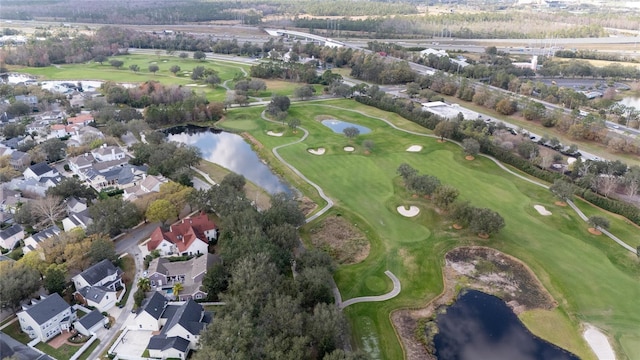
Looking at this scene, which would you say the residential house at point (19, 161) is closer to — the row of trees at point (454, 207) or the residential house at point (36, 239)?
the residential house at point (36, 239)

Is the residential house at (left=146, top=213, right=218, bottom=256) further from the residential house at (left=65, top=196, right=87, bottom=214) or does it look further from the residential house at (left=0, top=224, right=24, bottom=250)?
the residential house at (left=0, top=224, right=24, bottom=250)

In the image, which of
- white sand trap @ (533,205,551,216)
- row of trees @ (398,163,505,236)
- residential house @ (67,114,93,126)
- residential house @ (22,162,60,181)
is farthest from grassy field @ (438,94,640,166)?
residential house @ (22,162,60,181)

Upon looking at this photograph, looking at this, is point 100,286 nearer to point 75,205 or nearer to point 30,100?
point 75,205

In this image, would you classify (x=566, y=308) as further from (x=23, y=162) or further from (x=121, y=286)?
(x=23, y=162)

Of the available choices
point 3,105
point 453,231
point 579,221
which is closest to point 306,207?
point 453,231

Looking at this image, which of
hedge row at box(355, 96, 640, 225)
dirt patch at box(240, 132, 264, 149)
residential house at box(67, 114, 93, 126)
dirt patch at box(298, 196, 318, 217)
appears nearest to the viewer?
hedge row at box(355, 96, 640, 225)

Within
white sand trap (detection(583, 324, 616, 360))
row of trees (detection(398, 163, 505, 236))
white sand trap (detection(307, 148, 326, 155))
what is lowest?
white sand trap (detection(307, 148, 326, 155))
